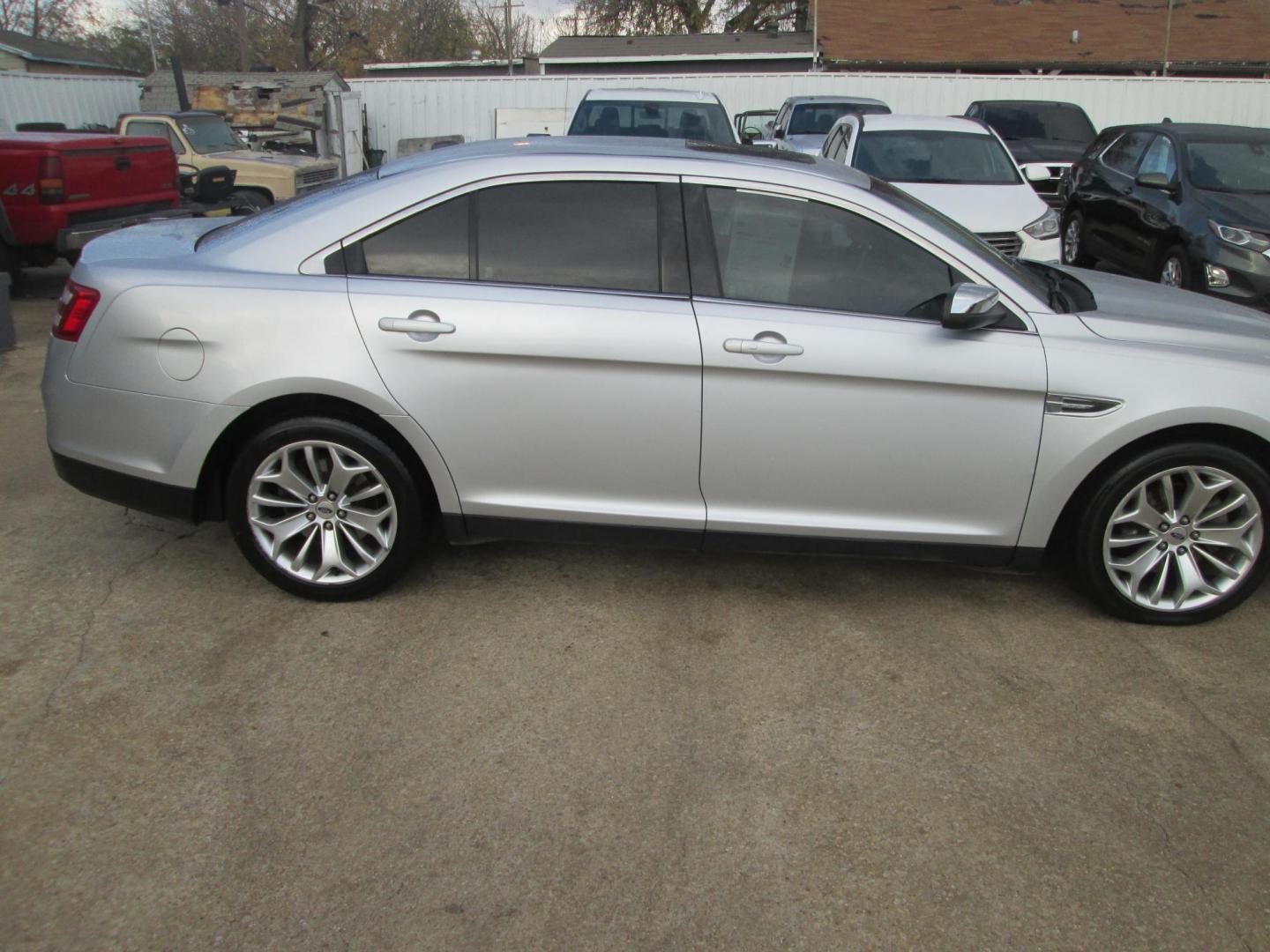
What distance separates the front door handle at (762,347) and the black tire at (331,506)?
1.30 metres

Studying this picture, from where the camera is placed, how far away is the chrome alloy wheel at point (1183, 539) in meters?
3.97

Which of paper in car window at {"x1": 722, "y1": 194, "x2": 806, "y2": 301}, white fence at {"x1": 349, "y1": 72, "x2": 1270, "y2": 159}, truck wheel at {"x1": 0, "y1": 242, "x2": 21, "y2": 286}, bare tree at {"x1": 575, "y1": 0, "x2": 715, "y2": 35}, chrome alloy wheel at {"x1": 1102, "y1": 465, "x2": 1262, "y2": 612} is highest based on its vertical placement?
bare tree at {"x1": 575, "y1": 0, "x2": 715, "y2": 35}

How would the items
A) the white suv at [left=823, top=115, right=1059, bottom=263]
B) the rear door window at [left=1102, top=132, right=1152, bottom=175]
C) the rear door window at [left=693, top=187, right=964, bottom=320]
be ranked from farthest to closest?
the rear door window at [left=1102, top=132, right=1152, bottom=175], the white suv at [left=823, top=115, right=1059, bottom=263], the rear door window at [left=693, top=187, right=964, bottom=320]

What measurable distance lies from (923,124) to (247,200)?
855cm

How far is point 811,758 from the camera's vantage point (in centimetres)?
321

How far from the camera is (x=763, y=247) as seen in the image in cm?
394

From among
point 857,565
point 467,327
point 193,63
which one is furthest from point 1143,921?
point 193,63

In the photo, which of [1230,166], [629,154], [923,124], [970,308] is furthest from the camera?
[923,124]

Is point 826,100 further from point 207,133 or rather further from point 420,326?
point 420,326

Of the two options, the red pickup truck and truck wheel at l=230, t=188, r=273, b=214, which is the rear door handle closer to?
the red pickup truck

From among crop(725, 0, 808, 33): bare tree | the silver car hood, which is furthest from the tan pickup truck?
crop(725, 0, 808, 33): bare tree

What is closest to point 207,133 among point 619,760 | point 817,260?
point 817,260

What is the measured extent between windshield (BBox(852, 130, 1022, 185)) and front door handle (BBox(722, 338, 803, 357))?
647 cm

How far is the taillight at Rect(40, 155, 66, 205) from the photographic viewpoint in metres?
9.52
